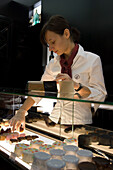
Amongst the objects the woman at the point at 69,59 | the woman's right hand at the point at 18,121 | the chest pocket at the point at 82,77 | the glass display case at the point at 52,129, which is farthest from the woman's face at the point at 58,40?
the woman's right hand at the point at 18,121

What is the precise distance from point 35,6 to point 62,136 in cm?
423

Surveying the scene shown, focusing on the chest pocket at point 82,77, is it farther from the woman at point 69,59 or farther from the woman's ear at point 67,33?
the woman's ear at point 67,33

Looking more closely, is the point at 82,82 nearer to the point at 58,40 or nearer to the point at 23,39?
the point at 58,40

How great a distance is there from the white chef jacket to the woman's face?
156mm

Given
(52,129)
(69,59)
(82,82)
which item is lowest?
(52,129)

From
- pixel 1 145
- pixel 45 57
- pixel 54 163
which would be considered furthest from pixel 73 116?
pixel 45 57

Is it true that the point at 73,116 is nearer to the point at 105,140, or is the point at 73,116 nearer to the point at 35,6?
the point at 105,140

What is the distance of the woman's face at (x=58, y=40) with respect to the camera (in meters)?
1.64

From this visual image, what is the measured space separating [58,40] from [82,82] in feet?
1.51

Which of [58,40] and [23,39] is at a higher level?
[23,39]

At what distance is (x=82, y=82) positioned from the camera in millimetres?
1704

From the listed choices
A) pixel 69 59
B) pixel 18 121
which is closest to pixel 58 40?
pixel 69 59

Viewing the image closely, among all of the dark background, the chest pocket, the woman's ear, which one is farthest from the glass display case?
the dark background

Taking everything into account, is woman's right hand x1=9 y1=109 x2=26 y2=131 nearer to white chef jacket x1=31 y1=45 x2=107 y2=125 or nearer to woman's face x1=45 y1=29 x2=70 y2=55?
white chef jacket x1=31 y1=45 x2=107 y2=125
